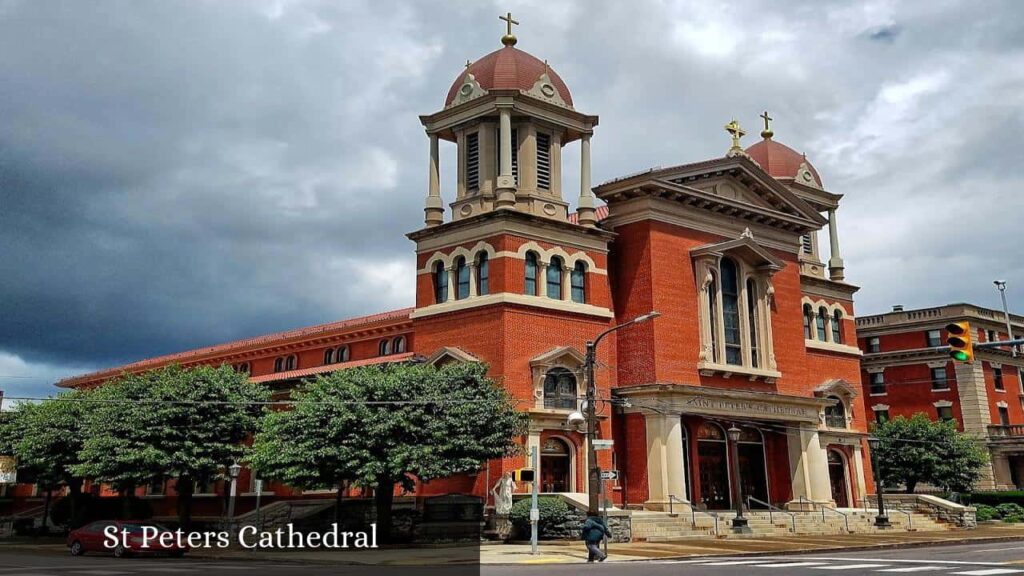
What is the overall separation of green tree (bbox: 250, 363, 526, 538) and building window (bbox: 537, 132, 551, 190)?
11.7m

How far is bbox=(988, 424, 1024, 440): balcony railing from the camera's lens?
65.2 m

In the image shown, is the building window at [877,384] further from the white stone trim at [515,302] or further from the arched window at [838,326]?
the white stone trim at [515,302]

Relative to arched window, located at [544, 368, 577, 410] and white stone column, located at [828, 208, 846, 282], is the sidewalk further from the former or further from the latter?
white stone column, located at [828, 208, 846, 282]

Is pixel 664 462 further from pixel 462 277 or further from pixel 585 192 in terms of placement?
pixel 585 192

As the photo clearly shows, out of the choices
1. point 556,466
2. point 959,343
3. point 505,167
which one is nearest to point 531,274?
point 505,167

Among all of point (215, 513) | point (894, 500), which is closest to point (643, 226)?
point (894, 500)

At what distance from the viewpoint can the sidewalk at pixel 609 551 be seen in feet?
90.3

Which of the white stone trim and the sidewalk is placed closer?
the sidewalk

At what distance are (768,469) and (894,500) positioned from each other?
10.2 meters

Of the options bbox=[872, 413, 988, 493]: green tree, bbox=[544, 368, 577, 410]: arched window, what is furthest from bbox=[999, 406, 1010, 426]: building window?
bbox=[544, 368, 577, 410]: arched window

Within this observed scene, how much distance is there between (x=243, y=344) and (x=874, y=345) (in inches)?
1853

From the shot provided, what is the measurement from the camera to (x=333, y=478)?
34.2m

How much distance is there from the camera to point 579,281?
42.6m

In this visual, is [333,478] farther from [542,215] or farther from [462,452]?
[542,215]
